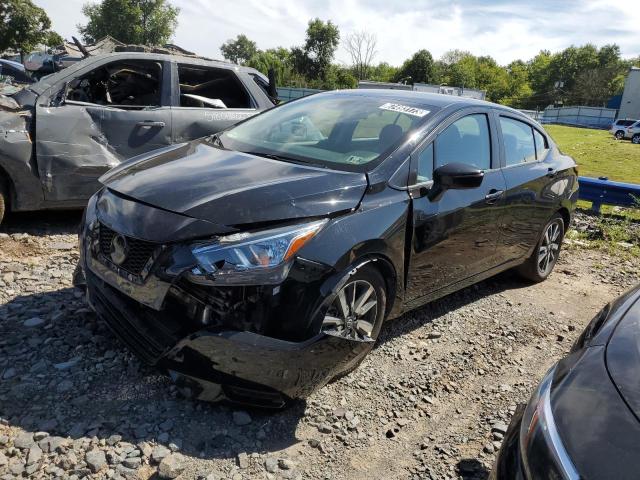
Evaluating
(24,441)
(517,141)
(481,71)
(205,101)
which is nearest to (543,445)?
(24,441)

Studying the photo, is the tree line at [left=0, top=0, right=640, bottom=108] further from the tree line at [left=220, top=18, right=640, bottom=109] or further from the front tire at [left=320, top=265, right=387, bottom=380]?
the front tire at [left=320, top=265, right=387, bottom=380]

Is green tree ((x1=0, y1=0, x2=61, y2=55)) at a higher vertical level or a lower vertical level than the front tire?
higher

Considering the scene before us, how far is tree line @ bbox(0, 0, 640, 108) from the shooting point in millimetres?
41344

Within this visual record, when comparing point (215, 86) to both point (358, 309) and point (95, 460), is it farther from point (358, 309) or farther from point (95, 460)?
point (95, 460)

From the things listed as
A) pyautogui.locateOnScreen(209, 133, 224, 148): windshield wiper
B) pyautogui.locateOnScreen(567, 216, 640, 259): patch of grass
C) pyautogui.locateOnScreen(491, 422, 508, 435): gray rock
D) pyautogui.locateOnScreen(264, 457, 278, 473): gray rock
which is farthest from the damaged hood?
pyautogui.locateOnScreen(567, 216, 640, 259): patch of grass

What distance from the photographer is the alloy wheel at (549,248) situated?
4.96 m

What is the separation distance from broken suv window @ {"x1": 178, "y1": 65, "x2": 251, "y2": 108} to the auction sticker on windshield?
8.84ft

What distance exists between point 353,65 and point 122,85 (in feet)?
226

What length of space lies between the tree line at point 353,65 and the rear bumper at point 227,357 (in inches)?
1056

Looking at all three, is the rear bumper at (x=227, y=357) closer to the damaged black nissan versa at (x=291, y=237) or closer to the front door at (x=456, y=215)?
the damaged black nissan versa at (x=291, y=237)

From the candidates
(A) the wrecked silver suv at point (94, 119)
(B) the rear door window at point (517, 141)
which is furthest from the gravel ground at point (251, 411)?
(B) the rear door window at point (517, 141)

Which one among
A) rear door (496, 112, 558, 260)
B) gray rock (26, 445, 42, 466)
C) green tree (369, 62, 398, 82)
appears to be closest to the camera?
gray rock (26, 445, 42, 466)

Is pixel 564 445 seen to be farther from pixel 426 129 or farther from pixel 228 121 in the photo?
pixel 228 121

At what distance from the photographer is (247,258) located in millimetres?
2367
